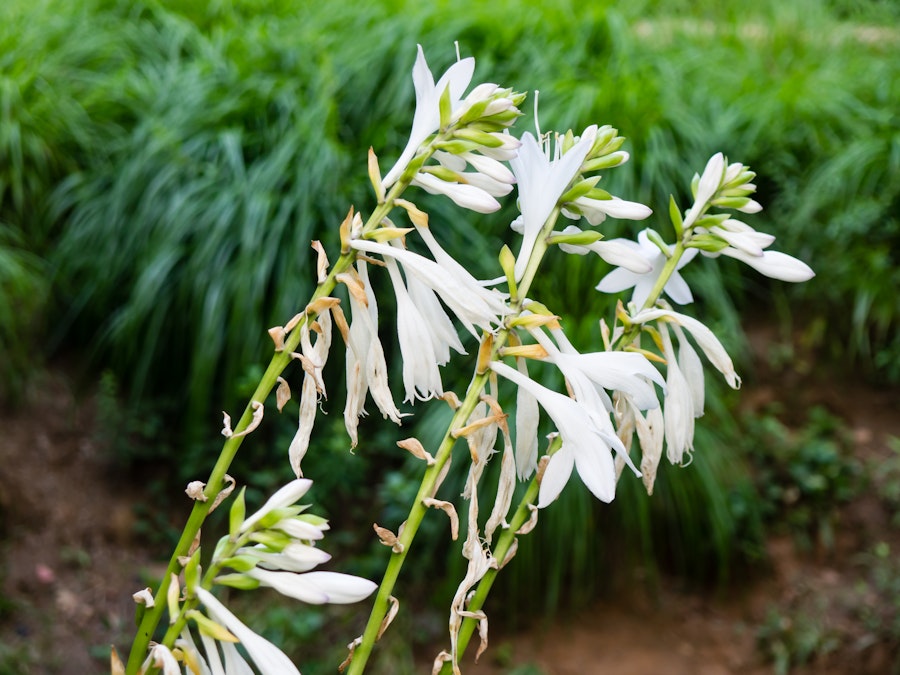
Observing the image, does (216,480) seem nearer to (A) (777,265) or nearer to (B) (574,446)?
(B) (574,446)

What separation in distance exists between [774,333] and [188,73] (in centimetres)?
204

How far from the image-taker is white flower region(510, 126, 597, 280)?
589 mm

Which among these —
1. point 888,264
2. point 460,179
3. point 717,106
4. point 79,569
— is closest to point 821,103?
point 717,106

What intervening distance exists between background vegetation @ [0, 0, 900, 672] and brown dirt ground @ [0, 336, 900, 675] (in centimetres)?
11

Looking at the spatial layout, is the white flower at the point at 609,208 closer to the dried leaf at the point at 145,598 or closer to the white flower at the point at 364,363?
the white flower at the point at 364,363

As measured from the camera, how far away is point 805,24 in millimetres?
4098

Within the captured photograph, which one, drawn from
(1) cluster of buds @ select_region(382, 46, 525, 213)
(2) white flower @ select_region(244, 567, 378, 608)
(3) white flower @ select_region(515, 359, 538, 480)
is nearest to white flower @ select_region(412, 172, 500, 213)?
(1) cluster of buds @ select_region(382, 46, 525, 213)

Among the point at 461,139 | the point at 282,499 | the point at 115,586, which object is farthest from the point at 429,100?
the point at 115,586

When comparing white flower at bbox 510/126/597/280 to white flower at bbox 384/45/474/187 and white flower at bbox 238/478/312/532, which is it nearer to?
white flower at bbox 384/45/474/187

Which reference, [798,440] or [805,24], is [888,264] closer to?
[798,440]

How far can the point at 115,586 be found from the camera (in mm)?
2510

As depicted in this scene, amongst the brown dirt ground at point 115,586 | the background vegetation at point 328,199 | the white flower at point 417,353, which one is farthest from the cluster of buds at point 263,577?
the brown dirt ground at point 115,586

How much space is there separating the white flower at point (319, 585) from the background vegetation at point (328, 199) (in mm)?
1852

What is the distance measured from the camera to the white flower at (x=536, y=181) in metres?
0.59
